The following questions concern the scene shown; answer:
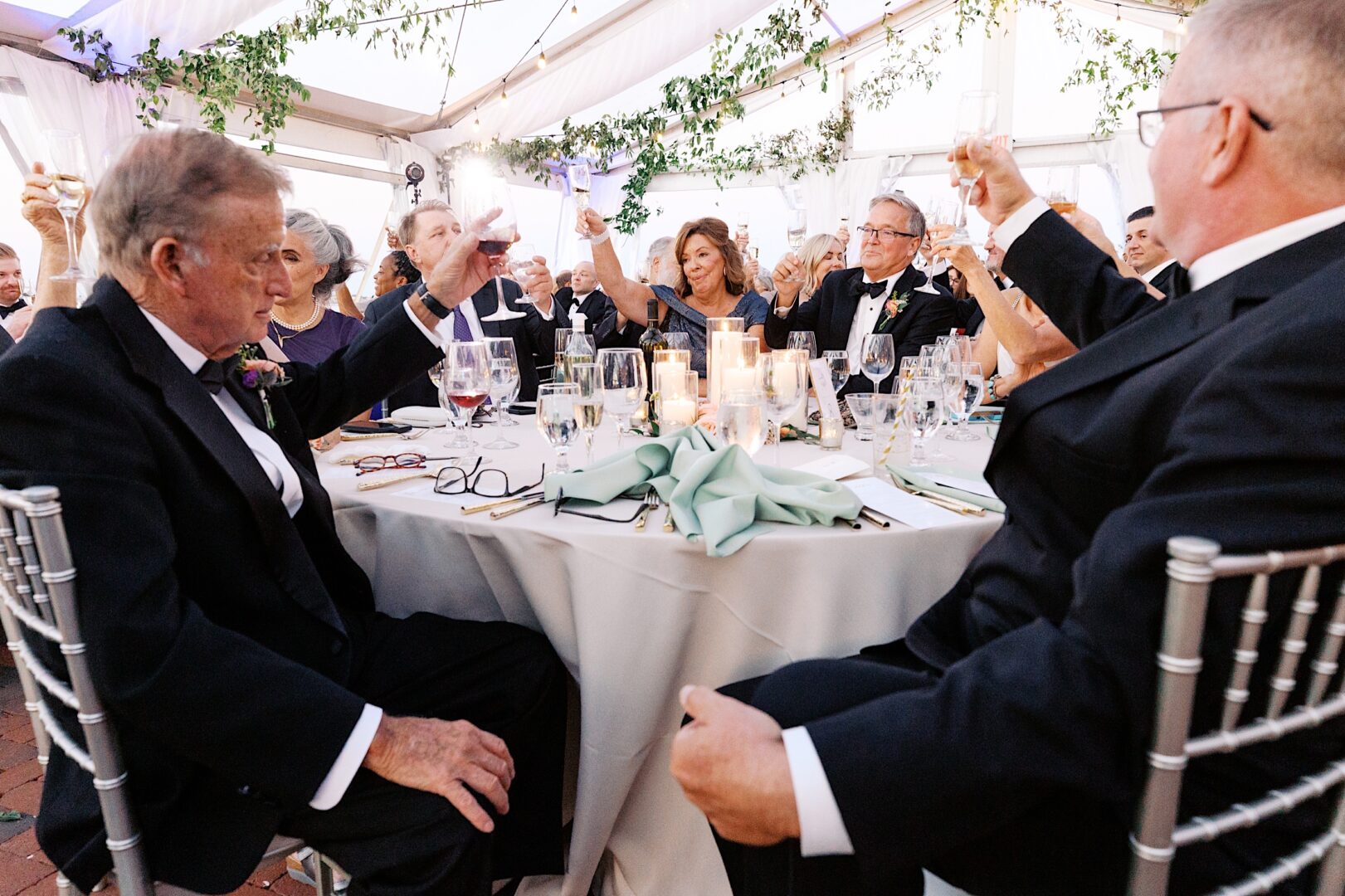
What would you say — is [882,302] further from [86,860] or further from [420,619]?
[86,860]

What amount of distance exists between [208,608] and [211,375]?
1.43 ft

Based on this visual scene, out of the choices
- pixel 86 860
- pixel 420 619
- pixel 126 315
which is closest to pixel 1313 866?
pixel 420 619

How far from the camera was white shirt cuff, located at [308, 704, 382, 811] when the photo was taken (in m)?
1.19

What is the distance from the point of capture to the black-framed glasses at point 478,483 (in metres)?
1.77

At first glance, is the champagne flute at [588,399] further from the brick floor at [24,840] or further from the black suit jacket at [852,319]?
the black suit jacket at [852,319]

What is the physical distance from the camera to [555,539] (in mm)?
1507

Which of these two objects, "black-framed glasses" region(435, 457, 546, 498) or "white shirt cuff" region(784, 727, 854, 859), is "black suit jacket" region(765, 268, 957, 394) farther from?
"white shirt cuff" region(784, 727, 854, 859)

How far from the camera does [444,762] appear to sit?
1268mm

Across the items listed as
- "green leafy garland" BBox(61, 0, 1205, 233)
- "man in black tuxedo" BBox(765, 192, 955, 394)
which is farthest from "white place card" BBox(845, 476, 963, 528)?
"green leafy garland" BBox(61, 0, 1205, 233)

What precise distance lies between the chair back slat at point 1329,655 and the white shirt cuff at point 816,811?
52 centimetres

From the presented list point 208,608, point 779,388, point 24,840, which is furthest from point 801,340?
point 24,840

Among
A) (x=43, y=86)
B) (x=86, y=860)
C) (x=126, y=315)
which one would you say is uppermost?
(x=43, y=86)

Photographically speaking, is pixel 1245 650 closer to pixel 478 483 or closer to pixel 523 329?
pixel 478 483

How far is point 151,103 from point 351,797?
7.78 m
